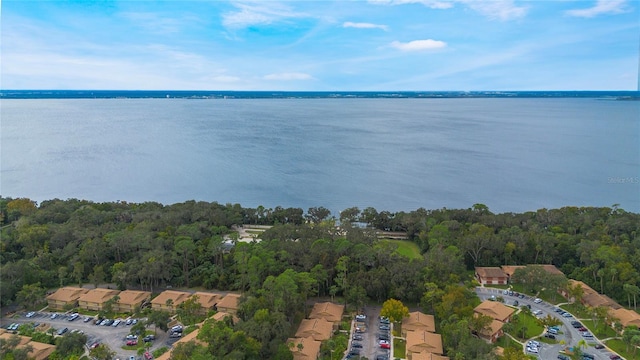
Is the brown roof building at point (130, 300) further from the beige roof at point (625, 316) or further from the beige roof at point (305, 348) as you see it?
the beige roof at point (625, 316)

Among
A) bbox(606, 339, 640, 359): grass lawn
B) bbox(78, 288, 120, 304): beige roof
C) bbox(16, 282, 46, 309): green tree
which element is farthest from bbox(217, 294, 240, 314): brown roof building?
bbox(606, 339, 640, 359): grass lawn

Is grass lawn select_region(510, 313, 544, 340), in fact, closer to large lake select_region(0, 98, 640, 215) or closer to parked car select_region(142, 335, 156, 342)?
parked car select_region(142, 335, 156, 342)

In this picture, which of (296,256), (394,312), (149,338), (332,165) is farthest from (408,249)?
(332,165)

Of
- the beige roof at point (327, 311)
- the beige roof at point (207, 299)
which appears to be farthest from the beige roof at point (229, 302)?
the beige roof at point (327, 311)

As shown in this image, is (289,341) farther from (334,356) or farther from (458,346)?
(458,346)

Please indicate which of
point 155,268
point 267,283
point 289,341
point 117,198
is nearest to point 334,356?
point 289,341
